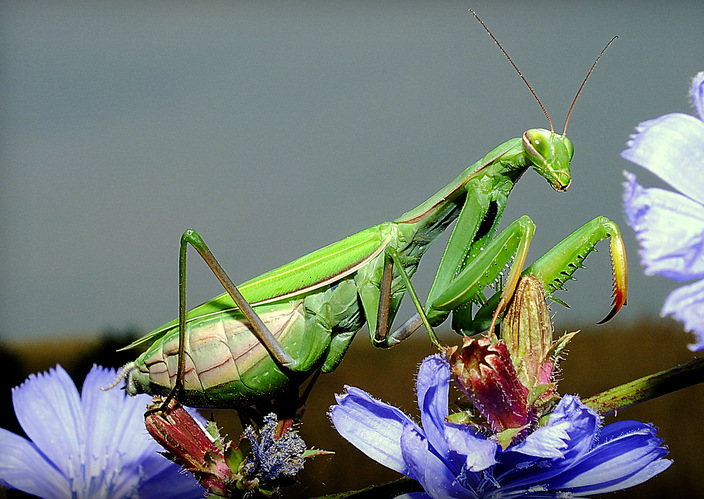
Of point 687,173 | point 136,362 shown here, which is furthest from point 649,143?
point 136,362

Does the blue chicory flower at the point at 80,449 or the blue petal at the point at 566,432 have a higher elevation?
the blue chicory flower at the point at 80,449

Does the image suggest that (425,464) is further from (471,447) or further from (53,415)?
(53,415)

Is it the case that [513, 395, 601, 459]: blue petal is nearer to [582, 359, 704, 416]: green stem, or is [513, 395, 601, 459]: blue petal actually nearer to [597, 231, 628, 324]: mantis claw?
[582, 359, 704, 416]: green stem

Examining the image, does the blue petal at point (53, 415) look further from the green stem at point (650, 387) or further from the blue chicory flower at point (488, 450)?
the green stem at point (650, 387)

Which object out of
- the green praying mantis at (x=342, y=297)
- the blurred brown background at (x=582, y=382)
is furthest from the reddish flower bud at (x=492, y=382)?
the blurred brown background at (x=582, y=382)

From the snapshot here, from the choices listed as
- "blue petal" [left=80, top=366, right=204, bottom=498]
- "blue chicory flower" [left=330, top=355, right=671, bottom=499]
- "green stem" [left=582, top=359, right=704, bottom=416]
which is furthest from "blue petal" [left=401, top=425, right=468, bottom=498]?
"blue petal" [left=80, top=366, right=204, bottom=498]

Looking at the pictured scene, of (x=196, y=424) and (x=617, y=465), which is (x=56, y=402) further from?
(x=617, y=465)
